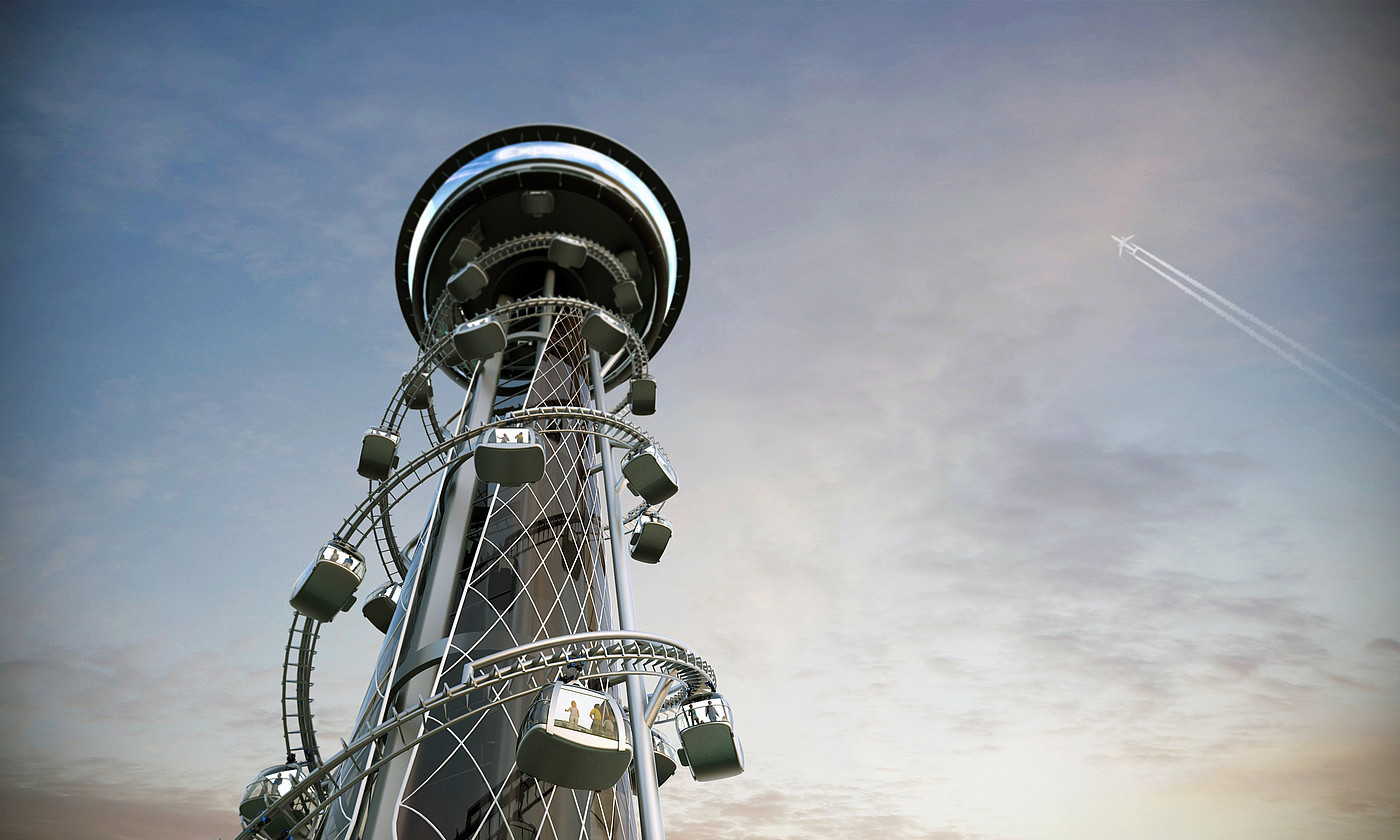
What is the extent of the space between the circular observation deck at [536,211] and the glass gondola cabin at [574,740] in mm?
18495

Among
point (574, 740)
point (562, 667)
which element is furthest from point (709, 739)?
point (574, 740)

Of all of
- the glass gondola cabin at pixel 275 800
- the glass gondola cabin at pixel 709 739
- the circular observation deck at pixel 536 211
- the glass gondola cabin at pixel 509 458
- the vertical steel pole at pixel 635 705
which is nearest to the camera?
the vertical steel pole at pixel 635 705

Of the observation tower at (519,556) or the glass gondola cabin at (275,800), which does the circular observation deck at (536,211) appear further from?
the glass gondola cabin at (275,800)

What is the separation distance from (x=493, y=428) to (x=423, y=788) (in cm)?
763

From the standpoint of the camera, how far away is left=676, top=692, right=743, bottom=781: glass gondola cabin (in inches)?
480

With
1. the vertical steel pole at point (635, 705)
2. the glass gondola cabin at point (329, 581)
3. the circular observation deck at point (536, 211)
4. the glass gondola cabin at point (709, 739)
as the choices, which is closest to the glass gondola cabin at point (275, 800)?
the glass gondola cabin at point (329, 581)

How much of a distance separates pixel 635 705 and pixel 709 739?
5.35ft

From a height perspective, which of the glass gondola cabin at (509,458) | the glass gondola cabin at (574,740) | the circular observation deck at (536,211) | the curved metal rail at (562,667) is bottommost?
the glass gondola cabin at (574,740)

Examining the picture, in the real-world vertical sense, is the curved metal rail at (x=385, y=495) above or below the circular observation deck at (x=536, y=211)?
below

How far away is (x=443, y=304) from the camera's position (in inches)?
1024

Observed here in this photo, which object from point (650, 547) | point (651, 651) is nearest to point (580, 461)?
point (650, 547)

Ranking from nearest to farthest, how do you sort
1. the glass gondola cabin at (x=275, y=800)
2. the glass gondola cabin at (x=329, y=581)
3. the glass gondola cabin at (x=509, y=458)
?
the glass gondola cabin at (x=275, y=800) < the glass gondola cabin at (x=329, y=581) < the glass gondola cabin at (x=509, y=458)

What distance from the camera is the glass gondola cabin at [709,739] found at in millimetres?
12198

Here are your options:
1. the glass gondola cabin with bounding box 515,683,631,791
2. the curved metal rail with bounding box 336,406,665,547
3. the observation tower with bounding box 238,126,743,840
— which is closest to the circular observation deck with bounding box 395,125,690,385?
the observation tower with bounding box 238,126,743,840
